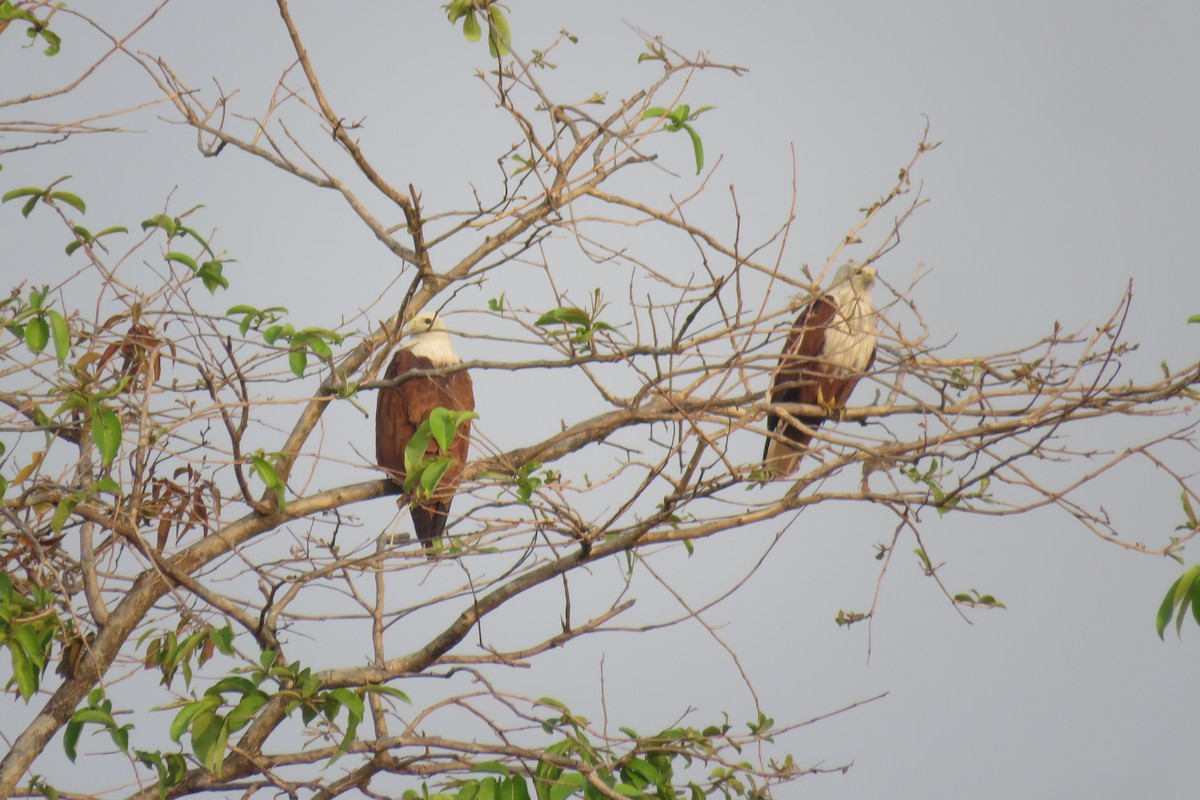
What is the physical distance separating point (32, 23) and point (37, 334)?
2.17 ft

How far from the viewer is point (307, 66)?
2.43 metres

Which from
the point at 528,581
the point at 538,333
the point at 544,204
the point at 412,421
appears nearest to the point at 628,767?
the point at 528,581

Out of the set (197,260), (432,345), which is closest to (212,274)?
(197,260)

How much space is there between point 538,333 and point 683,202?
39 cm

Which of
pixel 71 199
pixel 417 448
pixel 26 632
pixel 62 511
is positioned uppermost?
pixel 71 199

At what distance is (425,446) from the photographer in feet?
6.73

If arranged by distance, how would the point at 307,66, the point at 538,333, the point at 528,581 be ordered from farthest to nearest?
the point at 528,581 < the point at 307,66 < the point at 538,333

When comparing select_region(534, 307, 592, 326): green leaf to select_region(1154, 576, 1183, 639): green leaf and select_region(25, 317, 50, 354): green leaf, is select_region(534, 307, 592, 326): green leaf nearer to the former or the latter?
select_region(25, 317, 50, 354): green leaf

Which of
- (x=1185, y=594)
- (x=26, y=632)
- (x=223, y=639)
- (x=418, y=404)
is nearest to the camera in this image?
(x=1185, y=594)

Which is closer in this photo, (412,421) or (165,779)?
(165,779)

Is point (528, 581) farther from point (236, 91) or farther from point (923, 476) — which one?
point (236, 91)

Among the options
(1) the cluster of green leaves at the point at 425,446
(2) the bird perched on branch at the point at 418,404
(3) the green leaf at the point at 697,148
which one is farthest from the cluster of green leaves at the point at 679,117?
(2) the bird perched on branch at the point at 418,404

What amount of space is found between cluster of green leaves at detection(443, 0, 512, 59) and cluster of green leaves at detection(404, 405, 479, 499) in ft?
2.43

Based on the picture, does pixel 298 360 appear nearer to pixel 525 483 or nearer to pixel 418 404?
pixel 525 483
